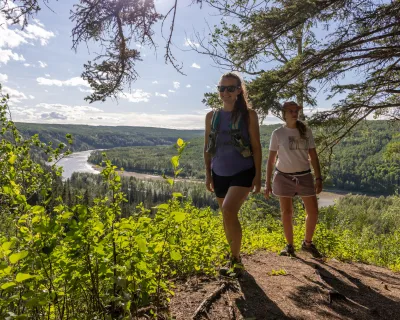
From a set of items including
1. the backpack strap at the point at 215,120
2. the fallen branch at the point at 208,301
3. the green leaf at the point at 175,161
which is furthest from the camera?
the backpack strap at the point at 215,120

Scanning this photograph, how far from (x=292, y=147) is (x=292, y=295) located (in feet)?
5.49

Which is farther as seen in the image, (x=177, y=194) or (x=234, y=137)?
(x=234, y=137)

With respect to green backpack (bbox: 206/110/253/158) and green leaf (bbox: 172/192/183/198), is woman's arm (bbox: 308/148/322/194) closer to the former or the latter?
green backpack (bbox: 206/110/253/158)

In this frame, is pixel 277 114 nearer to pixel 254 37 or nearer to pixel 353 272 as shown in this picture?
pixel 254 37

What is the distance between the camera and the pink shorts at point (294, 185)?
3.77 metres

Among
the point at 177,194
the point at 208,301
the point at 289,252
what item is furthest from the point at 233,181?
the point at 289,252

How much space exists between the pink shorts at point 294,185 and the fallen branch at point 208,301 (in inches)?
59.7

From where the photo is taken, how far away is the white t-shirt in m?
3.73

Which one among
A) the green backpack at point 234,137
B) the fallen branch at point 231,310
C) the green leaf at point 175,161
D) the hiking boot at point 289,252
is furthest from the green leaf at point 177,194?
the hiking boot at point 289,252

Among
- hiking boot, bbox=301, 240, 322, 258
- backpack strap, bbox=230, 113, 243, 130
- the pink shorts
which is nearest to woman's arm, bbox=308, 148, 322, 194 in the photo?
the pink shorts

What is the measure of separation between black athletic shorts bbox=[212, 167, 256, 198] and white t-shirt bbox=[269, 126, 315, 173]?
3.53ft

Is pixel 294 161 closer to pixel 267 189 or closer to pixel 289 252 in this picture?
pixel 267 189

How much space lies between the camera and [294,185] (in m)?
3.79

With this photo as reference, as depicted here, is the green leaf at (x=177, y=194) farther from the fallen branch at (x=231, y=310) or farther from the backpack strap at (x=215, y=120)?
the backpack strap at (x=215, y=120)
